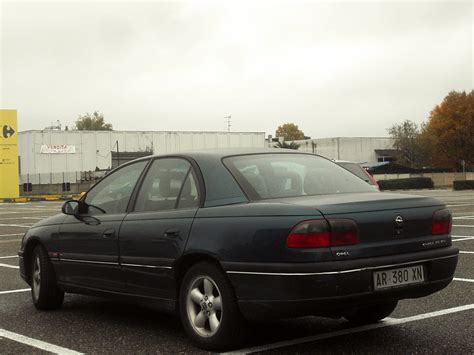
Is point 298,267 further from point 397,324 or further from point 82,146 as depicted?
point 82,146

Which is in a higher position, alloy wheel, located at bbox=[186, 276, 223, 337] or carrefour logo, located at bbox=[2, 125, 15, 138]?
carrefour logo, located at bbox=[2, 125, 15, 138]

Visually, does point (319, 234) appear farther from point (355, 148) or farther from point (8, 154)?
point (355, 148)

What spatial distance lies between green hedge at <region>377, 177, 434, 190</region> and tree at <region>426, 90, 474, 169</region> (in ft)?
47.3

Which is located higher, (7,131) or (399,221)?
(7,131)

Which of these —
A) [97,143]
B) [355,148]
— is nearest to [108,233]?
[97,143]

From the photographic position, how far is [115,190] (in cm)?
595

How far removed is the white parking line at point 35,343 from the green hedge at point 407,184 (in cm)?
5142

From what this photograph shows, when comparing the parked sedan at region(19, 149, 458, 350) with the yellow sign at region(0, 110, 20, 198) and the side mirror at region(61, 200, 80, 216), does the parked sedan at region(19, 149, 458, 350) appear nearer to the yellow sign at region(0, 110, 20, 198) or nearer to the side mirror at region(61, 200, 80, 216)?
the side mirror at region(61, 200, 80, 216)

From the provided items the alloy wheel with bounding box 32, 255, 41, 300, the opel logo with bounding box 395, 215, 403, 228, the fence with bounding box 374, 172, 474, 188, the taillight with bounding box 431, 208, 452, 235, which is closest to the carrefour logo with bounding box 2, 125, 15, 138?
the fence with bounding box 374, 172, 474, 188

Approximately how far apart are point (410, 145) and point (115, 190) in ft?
260

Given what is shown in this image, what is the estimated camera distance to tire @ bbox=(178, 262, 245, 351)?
447cm

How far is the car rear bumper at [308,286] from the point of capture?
4.12 metres

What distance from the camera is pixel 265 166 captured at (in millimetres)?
5098

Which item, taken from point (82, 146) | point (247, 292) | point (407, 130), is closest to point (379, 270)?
point (247, 292)
